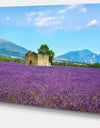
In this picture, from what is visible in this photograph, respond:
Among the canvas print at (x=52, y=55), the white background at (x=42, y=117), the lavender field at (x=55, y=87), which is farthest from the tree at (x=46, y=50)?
the white background at (x=42, y=117)

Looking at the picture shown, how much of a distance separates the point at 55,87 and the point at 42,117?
60 centimetres

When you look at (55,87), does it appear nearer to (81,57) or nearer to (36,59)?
(81,57)

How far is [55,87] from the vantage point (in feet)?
10.4

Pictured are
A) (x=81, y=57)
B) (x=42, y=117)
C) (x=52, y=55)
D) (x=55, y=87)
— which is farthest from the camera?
(x=52, y=55)

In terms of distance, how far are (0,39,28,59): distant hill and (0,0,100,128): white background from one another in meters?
0.96

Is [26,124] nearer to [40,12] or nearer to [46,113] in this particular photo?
[46,113]

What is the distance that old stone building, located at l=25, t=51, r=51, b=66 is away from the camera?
12.2 feet

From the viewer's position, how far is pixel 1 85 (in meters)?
3.52

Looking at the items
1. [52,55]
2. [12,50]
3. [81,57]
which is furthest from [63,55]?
[12,50]

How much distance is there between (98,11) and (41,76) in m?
1.72

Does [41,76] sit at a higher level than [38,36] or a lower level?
lower

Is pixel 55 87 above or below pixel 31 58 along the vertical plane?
below

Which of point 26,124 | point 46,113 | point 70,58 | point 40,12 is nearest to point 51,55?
point 70,58

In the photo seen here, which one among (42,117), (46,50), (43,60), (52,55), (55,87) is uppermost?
(46,50)
